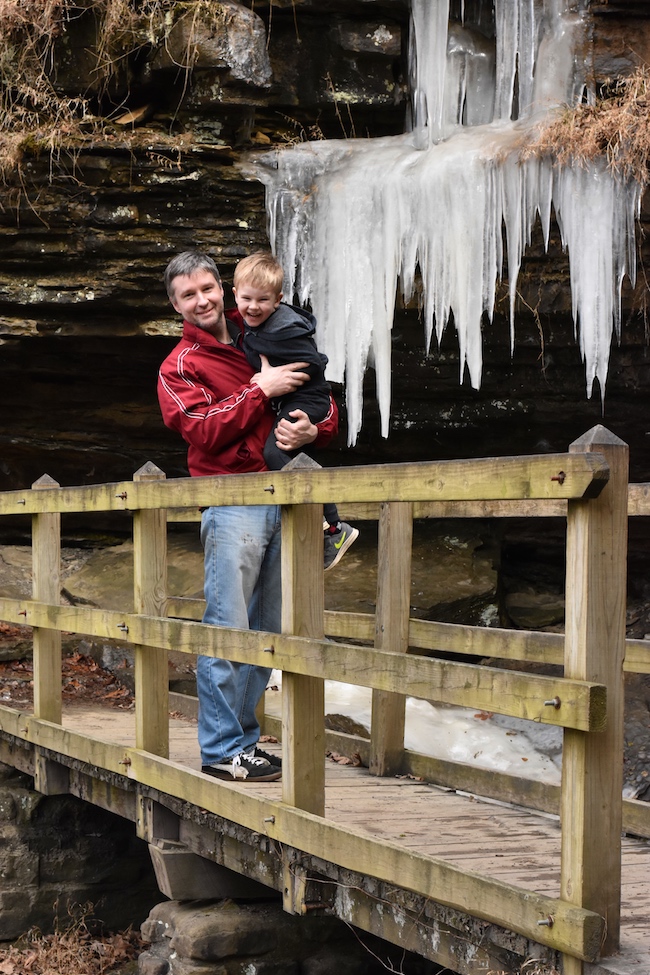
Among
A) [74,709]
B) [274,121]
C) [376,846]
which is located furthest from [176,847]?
[274,121]

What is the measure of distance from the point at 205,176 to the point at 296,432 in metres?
4.10

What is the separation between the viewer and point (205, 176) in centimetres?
760

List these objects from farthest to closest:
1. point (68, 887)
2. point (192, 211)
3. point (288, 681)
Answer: point (192, 211) → point (68, 887) → point (288, 681)

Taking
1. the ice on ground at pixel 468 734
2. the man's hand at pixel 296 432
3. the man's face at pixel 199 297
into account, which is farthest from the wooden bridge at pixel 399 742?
the ice on ground at pixel 468 734

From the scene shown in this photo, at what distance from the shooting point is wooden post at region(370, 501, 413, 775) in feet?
15.7

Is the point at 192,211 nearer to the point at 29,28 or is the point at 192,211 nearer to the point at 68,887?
the point at 29,28

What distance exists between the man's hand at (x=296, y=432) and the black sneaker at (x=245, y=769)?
124cm

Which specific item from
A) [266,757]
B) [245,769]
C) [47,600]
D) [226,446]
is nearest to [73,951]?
[47,600]

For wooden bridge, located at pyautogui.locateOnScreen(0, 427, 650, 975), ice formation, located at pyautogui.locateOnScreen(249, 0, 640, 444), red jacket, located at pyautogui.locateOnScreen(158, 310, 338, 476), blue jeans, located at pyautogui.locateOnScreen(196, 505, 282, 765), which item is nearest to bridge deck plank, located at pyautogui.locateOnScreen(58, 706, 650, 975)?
wooden bridge, located at pyautogui.locateOnScreen(0, 427, 650, 975)

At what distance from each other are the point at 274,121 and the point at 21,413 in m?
3.74

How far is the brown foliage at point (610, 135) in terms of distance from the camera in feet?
22.9

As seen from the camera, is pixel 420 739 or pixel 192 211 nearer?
pixel 420 739

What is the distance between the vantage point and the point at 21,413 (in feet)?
32.5

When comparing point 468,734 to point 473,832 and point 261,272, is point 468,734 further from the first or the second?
point 261,272
